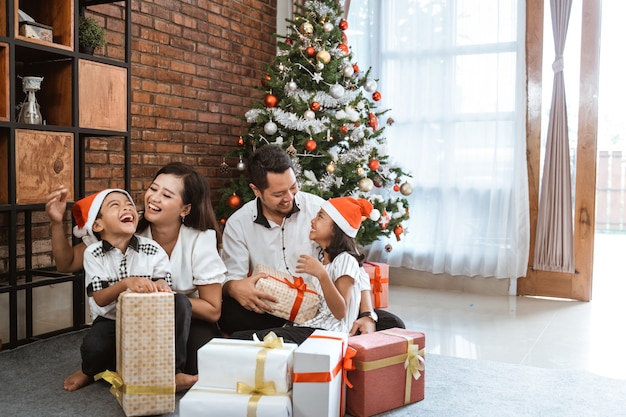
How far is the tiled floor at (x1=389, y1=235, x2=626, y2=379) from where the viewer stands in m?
3.04

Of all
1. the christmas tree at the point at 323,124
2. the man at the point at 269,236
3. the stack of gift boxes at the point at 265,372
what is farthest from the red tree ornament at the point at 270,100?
the stack of gift boxes at the point at 265,372

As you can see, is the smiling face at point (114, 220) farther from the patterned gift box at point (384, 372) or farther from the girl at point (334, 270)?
the patterned gift box at point (384, 372)

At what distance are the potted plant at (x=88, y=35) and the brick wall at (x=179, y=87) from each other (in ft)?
1.20

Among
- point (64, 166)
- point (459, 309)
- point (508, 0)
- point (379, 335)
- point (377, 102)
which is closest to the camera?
point (379, 335)

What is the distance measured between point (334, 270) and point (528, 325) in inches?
65.4

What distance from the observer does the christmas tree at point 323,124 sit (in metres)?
4.04

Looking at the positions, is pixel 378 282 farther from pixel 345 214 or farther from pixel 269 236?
pixel 345 214

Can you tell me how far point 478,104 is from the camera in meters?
4.46

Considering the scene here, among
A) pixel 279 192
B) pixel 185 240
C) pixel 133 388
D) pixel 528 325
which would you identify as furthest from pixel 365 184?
pixel 133 388

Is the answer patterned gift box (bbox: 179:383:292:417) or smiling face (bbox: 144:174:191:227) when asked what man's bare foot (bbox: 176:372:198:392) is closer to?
patterned gift box (bbox: 179:383:292:417)

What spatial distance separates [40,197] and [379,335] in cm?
163

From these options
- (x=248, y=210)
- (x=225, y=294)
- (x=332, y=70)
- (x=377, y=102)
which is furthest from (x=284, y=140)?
(x=225, y=294)

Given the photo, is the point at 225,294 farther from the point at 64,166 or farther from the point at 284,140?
the point at 284,140

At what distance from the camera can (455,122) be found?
4535 mm
